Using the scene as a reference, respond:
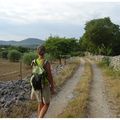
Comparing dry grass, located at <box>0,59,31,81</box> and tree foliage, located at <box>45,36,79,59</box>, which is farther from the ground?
tree foliage, located at <box>45,36,79,59</box>

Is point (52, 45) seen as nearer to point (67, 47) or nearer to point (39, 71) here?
point (67, 47)

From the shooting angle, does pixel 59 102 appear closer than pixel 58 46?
Yes

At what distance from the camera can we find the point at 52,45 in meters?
50.7

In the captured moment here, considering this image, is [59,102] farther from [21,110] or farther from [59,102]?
[21,110]

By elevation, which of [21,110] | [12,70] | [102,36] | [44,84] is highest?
[102,36]

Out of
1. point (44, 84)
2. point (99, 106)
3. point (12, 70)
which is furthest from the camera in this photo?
point (12, 70)

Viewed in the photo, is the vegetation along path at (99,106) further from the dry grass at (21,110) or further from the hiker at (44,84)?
the hiker at (44,84)

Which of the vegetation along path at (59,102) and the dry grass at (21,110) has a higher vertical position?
the dry grass at (21,110)

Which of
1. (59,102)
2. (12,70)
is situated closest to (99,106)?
(59,102)

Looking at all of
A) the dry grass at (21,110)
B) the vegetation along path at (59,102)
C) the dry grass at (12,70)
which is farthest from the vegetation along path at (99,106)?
the dry grass at (12,70)

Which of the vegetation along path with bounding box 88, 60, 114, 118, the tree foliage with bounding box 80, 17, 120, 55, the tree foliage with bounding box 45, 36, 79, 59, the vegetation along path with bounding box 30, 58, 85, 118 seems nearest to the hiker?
the vegetation along path with bounding box 30, 58, 85, 118

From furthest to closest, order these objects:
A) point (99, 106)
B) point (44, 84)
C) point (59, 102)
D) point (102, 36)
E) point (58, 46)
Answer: point (102, 36) < point (58, 46) < point (59, 102) < point (99, 106) < point (44, 84)

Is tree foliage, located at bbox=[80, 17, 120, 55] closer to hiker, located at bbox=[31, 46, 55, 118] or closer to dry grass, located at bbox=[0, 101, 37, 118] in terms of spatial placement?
dry grass, located at bbox=[0, 101, 37, 118]

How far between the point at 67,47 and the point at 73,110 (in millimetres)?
40692
